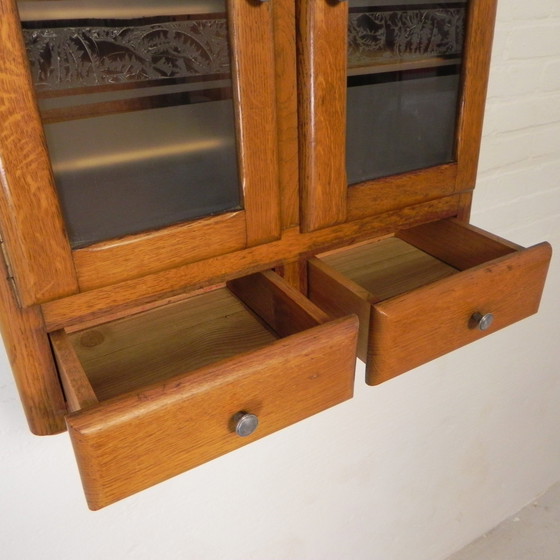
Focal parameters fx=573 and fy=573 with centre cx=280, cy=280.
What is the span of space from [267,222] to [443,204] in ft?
1.00

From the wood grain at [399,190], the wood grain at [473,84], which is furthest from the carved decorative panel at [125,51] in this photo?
the wood grain at [473,84]

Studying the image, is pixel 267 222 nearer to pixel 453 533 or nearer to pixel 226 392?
pixel 226 392

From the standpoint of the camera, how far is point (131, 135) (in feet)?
1.79

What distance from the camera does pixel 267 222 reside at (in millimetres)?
633

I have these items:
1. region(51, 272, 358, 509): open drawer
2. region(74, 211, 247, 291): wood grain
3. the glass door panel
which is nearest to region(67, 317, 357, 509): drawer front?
region(51, 272, 358, 509): open drawer

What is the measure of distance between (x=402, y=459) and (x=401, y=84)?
92 centimetres

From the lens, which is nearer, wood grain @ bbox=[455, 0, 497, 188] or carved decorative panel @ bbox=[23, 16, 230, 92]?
carved decorative panel @ bbox=[23, 16, 230, 92]

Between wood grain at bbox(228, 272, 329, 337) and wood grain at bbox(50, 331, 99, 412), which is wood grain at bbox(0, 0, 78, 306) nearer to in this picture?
wood grain at bbox(50, 331, 99, 412)

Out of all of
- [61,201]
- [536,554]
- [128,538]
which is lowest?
[536,554]

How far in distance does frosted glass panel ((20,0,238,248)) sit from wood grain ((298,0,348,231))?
86mm

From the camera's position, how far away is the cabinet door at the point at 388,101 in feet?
2.01

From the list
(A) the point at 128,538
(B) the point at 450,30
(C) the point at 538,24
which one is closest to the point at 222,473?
(A) the point at 128,538

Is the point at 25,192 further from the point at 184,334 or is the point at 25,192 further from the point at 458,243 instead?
the point at 458,243

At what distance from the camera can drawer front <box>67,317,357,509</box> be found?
49 centimetres
